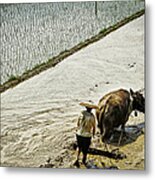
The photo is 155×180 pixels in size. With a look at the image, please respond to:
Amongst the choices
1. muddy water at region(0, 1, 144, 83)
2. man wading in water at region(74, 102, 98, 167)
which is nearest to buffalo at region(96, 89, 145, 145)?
man wading in water at region(74, 102, 98, 167)

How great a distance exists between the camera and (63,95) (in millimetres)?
2324

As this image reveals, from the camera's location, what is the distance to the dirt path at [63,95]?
2.27 meters

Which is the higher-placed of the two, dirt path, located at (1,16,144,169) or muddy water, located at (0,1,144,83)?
muddy water, located at (0,1,144,83)

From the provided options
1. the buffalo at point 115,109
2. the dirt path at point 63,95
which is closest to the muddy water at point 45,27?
the dirt path at point 63,95

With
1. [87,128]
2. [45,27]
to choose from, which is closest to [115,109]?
[87,128]

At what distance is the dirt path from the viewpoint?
227cm

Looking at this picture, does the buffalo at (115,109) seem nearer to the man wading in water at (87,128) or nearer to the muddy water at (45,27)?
the man wading in water at (87,128)

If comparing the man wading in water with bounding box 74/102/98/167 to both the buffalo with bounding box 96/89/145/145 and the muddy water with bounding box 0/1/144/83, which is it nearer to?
the buffalo with bounding box 96/89/145/145

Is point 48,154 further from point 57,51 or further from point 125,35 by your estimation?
point 125,35

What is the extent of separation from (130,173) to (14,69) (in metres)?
0.66

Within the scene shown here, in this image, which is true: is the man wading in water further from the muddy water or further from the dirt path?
the muddy water

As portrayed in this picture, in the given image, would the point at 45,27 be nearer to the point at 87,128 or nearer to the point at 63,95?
the point at 63,95

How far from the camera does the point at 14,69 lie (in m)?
2.37

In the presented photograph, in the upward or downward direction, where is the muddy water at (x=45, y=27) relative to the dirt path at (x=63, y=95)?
upward
